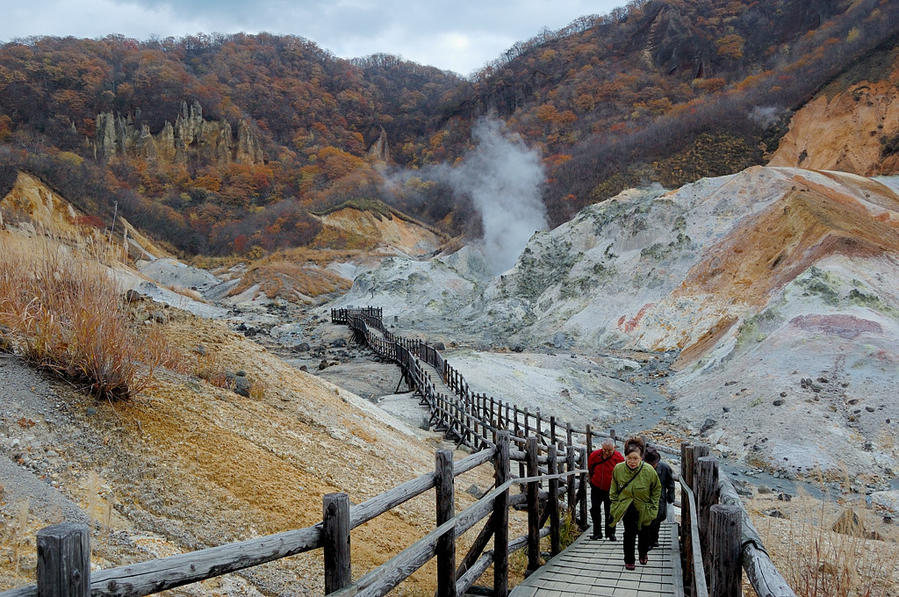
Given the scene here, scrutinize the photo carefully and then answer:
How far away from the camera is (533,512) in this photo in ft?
17.3

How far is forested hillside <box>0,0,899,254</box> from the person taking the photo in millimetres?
52812

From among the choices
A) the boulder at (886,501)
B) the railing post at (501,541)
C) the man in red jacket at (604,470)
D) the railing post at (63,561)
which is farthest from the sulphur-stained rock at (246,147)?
the railing post at (63,561)

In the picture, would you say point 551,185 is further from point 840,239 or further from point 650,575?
point 650,575

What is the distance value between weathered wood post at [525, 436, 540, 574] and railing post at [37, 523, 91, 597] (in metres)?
4.02

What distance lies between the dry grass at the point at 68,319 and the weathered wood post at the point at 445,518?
9.91ft

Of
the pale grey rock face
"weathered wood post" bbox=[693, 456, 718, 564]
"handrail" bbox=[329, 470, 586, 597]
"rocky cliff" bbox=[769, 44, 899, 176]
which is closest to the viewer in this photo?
"handrail" bbox=[329, 470, 586, 597]

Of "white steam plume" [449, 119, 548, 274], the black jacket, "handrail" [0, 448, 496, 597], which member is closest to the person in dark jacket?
the black jacket

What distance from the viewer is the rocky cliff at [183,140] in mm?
80688

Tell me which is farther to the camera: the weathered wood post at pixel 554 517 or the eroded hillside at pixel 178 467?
the weathered wood post at pixel 554 517

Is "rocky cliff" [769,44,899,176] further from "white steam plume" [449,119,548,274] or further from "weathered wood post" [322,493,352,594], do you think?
"weathered wood post" [322,493,352,594]

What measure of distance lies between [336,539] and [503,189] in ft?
216

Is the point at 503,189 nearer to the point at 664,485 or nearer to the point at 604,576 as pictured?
the point at 664,485

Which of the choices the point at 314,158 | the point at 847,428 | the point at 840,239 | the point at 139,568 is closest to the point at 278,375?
the point at 139,568

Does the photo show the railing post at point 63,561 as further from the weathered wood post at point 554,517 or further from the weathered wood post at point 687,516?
the weathered wood post at point 554,517
